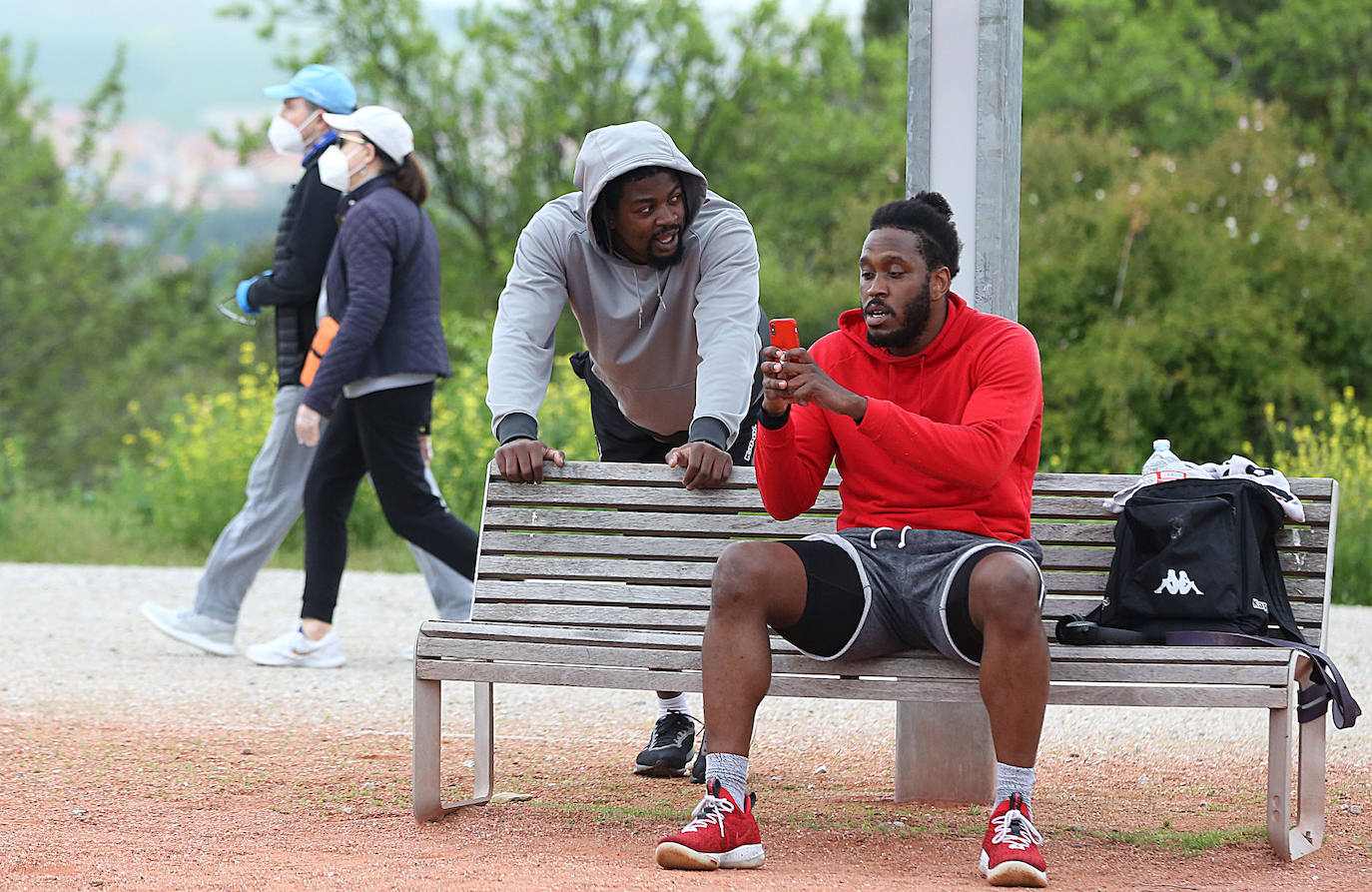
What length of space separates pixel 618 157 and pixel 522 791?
1796 mm

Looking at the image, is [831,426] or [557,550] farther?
[557,550]

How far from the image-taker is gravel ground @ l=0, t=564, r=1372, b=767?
566 centimetres

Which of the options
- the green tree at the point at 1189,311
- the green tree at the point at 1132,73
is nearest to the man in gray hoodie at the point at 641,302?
the green tree at the point at 1189,311

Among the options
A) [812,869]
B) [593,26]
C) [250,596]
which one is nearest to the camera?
[812,869]

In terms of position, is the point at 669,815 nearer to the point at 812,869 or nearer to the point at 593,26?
the point at 812,869

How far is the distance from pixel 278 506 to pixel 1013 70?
3.74 meters

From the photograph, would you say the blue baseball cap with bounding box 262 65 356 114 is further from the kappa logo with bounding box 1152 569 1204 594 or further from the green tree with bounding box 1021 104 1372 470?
the green tree with bounding box 1021 104 1372 470

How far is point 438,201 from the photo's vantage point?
2414 cm

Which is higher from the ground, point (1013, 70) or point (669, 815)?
point (1013, 70)

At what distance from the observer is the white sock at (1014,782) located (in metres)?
3.47

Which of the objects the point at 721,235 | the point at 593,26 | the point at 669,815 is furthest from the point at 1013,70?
the point at 593,26

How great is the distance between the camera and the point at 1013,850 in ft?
11.1

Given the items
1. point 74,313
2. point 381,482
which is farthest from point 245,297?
point 74,313

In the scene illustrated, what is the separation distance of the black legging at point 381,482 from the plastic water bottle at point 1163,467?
119 inches
